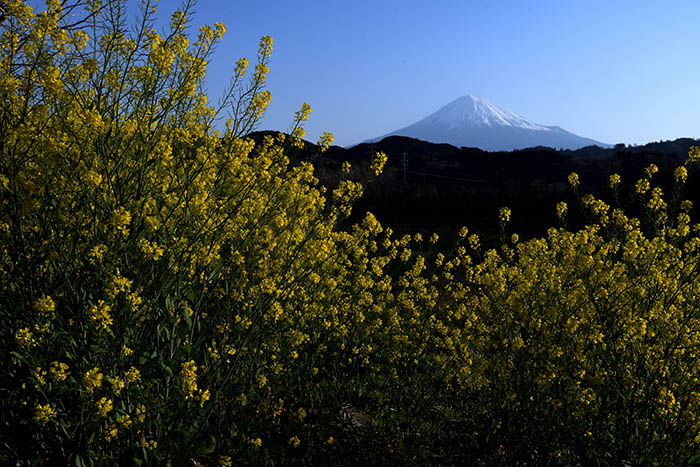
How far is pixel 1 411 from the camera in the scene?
272 centimetres

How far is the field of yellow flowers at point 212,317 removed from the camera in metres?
2.53

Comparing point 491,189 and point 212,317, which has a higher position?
point 491,189

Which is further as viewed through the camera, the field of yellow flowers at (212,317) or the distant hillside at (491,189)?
the distant hillside at (491,189)

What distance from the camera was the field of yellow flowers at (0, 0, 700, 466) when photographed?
253 cm

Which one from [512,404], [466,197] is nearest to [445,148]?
[466,197]

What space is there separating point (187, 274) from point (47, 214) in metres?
0.88

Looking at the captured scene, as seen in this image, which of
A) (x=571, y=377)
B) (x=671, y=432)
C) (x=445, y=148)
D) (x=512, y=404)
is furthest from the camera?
(x=445, y=148)

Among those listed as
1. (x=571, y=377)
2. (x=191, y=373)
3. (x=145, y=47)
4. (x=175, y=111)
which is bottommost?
(x=571, y=377)

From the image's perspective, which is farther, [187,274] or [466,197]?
[466,197]

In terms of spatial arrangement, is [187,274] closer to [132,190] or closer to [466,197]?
[132,190]

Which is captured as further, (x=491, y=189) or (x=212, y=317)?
(x=491, y=189)

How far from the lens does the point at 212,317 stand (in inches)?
147

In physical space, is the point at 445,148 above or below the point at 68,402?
above

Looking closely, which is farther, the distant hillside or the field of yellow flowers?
the distant hillside
